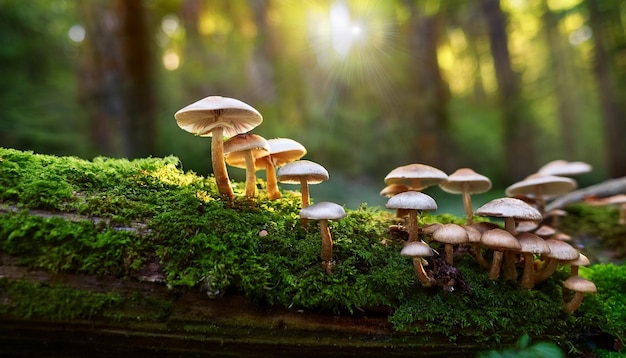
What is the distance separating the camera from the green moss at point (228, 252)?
2295 mm

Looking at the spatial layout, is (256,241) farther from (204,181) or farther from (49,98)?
(49,98)

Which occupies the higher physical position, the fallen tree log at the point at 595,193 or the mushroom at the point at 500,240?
the fallen tree log at the point at 595,193

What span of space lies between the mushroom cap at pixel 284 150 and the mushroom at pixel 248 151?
8 centimetres

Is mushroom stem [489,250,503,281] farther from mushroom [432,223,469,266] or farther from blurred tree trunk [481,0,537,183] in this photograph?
blurred tree trunk [481,0,537,183]

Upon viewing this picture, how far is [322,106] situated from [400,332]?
9034mm

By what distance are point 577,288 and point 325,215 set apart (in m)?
2.07

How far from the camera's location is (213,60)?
34.5 feet

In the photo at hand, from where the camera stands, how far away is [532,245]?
267cm

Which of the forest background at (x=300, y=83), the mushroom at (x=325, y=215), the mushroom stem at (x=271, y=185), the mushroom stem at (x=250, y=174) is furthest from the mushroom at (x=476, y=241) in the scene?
the forest background at (x=300, y=83)

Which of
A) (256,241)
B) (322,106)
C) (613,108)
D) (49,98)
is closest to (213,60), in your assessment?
(322,106)

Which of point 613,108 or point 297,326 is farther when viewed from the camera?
point 613,108

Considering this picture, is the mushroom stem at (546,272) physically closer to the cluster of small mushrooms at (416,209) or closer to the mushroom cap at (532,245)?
the cluster of small mushrooms at (416,209)

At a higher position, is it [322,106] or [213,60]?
[213,60]

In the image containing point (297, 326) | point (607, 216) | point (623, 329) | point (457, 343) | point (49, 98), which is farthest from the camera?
point (49, 98)
